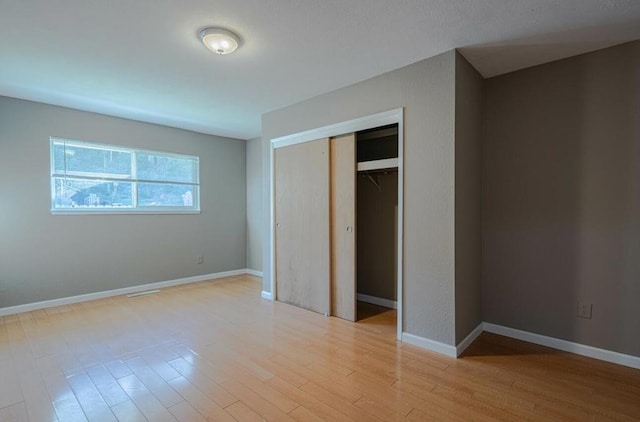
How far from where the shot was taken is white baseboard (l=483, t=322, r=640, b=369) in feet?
7.70

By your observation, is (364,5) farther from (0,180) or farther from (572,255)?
(0,180)

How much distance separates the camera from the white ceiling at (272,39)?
6.45ft

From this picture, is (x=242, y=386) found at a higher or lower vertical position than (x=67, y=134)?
lower

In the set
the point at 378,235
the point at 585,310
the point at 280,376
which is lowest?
the point at 280,376

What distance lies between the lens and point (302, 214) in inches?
147

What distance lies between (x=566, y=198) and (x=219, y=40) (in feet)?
10.0

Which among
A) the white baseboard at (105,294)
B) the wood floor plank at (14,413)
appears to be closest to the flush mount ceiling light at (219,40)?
the wood floor plank at (14,413)

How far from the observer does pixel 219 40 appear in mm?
2299

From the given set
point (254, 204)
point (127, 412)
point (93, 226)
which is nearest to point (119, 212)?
point (93, 226)

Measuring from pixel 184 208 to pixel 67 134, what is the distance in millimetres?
1783

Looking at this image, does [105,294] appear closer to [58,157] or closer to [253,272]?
[58,157]

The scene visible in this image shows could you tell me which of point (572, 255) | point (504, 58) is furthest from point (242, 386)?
point (504, 58)

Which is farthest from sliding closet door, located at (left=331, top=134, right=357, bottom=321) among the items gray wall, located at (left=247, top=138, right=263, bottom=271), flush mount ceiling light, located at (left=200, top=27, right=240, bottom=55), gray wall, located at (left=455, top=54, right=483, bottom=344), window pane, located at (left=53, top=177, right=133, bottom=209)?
window pane, located at (left=53, top=177, right=133, bottom=209)

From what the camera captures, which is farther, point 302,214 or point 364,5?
point 302,214
